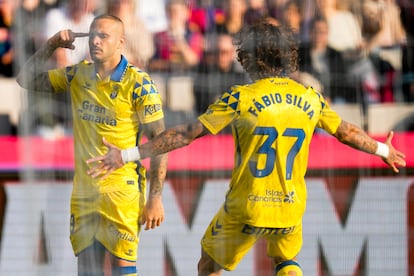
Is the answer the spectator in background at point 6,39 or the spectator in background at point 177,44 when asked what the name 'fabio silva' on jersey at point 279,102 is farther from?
the spectator in background at point 6,39

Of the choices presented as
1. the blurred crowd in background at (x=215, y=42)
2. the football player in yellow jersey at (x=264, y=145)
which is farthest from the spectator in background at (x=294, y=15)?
the football player in yellow jersey at (x=264, y=145)

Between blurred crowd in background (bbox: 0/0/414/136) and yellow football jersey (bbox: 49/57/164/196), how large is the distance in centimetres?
60

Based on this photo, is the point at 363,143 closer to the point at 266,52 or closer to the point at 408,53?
the point at 266,52

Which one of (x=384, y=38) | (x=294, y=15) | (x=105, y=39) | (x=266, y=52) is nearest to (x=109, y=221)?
(x=105, y=39)

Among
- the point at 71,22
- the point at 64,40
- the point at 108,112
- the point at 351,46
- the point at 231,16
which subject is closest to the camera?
the point at 64,40

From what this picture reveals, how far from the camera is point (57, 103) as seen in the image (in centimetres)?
518

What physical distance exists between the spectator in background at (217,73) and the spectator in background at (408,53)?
2.69 feet

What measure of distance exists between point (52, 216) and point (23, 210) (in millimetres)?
176

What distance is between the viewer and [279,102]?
13.2 ft

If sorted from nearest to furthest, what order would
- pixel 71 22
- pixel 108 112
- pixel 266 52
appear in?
pixel 266 52
pixel 108 112
pixel 71 22

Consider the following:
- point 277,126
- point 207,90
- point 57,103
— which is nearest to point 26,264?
point 57,103

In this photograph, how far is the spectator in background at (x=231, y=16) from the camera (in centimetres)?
527

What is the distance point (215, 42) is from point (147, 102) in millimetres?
970

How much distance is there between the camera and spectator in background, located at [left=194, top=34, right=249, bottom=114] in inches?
204
